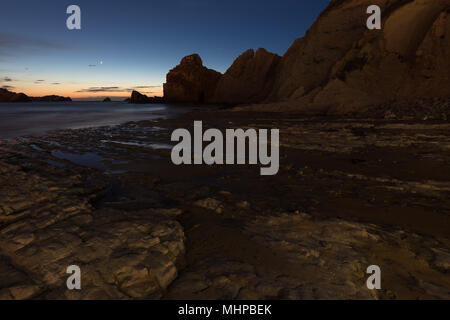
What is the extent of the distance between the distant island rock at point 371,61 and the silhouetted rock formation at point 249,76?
65.5 feet

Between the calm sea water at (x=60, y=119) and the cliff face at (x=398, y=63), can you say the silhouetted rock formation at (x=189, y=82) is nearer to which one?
the calm sea water at (x=60, y=119)

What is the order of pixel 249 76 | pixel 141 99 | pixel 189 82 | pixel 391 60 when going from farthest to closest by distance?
1. pixel 141 99
2. pixel 189 82
3. pixel 249 76
4. pixel 391 60

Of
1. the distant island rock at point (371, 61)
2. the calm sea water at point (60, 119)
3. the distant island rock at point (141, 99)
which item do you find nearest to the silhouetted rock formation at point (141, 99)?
the distant island rock at point (141, 99)

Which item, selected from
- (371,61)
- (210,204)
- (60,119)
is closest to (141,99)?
(60,119)

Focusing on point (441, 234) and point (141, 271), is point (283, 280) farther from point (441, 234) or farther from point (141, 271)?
point (441, 234)

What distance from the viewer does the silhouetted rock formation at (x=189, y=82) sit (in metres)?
74.3

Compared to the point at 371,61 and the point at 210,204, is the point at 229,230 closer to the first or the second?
the point at 210,204

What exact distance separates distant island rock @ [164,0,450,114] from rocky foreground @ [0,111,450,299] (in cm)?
1150

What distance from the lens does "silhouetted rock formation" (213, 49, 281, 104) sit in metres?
48.4

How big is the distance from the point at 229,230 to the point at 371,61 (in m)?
19.4

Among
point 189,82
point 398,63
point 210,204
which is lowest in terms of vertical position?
point 210,204

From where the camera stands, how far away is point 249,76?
50.2 m
